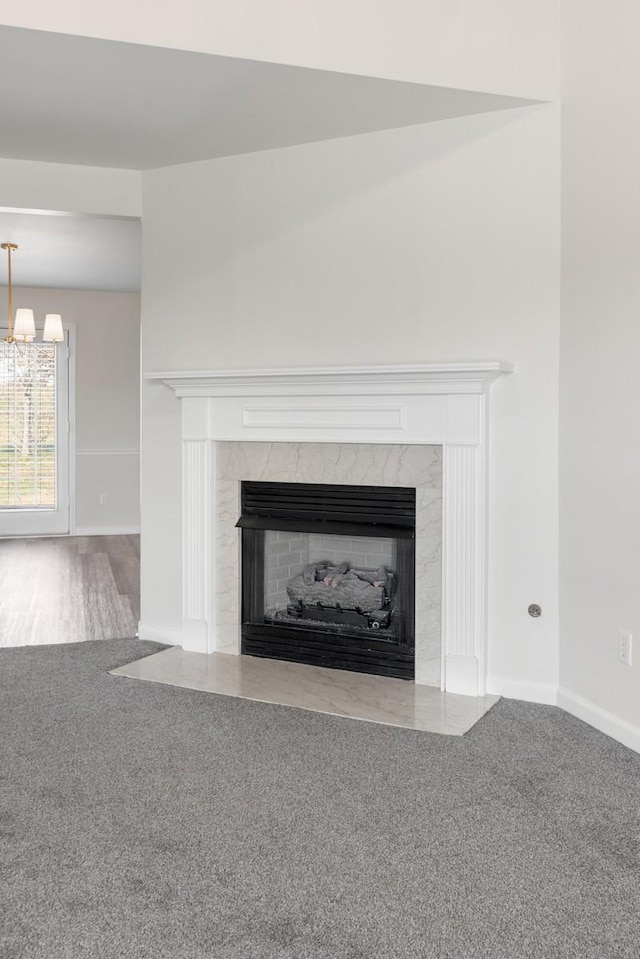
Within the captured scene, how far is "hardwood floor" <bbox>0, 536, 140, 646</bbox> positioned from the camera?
15.5 ft

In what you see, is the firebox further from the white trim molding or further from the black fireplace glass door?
the white trim molding

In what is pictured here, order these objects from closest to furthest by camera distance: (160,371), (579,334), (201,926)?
(201,926), (579,334), (160,371)

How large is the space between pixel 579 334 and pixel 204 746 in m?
2.09

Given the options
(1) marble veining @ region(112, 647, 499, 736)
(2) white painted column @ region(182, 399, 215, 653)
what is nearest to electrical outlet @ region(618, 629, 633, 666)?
(1) marble veining @ region(112, 647, 499, 736)

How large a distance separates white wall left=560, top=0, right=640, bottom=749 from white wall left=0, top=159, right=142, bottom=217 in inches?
87.0

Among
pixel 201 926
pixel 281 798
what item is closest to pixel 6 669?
pixel 281 798

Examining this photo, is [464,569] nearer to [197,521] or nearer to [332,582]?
[332,582]

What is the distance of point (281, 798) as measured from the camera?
259 cm

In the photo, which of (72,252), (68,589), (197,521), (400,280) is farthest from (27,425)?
(400,280)

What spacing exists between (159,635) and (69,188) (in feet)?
7.66

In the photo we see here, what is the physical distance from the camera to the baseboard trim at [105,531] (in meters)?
8.57

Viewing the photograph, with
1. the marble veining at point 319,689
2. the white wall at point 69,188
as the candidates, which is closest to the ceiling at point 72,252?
the white wall at point 69,188

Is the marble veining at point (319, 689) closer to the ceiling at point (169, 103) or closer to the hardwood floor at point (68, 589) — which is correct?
the hardwood floor at point (68, 589)

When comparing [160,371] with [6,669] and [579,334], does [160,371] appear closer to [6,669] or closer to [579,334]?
[6,669]
